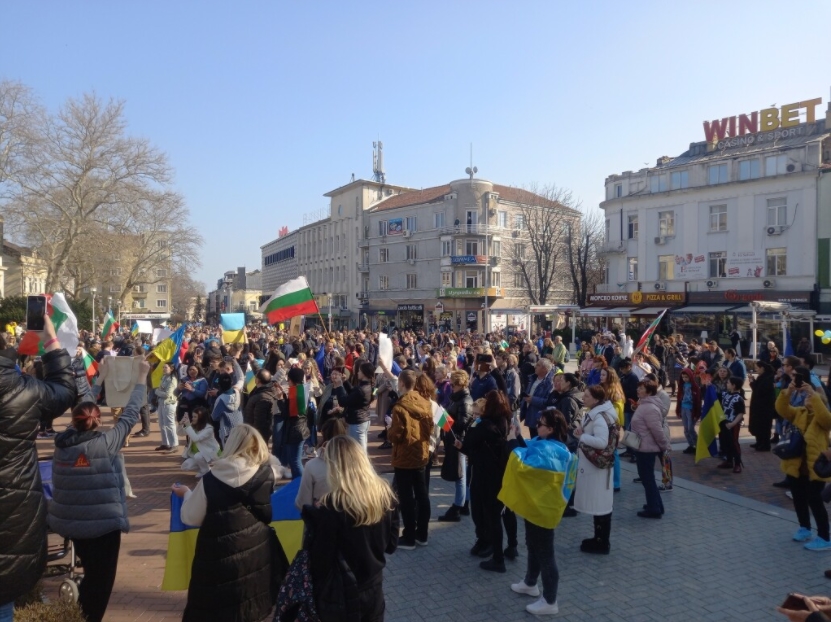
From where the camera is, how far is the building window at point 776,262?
3434 cm

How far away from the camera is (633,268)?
136 feet

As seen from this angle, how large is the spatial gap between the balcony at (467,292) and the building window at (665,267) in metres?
16.2

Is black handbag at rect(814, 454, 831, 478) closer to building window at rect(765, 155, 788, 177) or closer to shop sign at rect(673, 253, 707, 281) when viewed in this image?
building window at rect(765, 155, 788, 177)

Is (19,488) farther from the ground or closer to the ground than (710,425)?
farther from the ground

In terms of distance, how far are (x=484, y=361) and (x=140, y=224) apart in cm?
4114

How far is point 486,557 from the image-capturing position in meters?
6.02

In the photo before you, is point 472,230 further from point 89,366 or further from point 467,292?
point 89,366

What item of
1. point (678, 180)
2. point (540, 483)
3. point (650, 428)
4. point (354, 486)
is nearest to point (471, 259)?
point (678, 180)

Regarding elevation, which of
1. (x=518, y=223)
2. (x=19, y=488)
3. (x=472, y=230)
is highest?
(x=518, y=223)

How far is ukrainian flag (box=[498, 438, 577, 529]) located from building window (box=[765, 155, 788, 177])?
3607 cm

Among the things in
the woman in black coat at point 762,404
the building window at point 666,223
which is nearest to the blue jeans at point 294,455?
the woman in black coat at point 762,404

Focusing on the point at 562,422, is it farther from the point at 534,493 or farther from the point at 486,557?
the point at 486,557

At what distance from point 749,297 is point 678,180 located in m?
9.09

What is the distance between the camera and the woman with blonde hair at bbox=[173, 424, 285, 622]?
362 cm
